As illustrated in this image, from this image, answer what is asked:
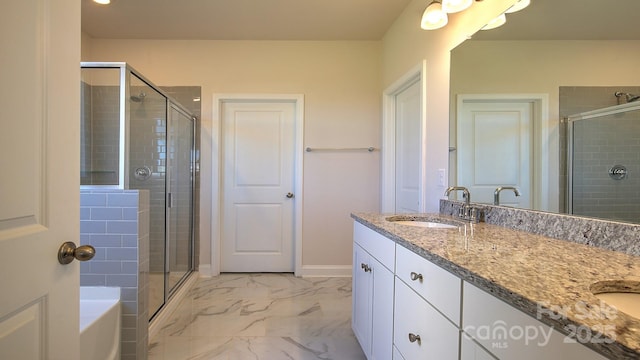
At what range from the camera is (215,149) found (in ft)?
9.85

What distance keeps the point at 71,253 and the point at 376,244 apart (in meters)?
1.16

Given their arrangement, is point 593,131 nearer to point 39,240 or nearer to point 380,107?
point 39,240

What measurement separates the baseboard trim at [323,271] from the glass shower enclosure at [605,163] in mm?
2237

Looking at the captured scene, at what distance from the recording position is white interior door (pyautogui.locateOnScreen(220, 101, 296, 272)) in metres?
3.08

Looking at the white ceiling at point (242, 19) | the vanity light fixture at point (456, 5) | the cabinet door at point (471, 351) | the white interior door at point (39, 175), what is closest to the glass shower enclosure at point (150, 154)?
the white ceiling at point (242, 19)

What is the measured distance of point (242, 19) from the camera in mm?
2621

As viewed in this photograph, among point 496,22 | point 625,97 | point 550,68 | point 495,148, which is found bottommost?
point 495,148

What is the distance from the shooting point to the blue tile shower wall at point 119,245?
1.51m

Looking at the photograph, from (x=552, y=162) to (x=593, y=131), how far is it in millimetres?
197

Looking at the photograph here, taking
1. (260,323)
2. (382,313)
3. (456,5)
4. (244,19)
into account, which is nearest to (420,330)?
(382,313)

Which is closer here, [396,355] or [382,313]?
[396,355]

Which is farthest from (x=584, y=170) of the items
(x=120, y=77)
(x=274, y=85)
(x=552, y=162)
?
(x=274, y=85)

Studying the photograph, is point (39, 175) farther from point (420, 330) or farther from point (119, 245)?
point (420, 330)

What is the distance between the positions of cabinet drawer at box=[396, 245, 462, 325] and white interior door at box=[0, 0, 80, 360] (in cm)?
101
